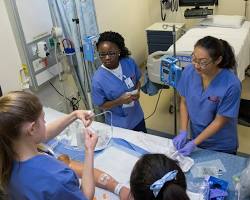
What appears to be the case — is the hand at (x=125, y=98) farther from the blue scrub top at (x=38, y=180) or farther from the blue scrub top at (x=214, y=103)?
the blue scrub top at (x=38, y=180)

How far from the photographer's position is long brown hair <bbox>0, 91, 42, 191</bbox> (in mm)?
914

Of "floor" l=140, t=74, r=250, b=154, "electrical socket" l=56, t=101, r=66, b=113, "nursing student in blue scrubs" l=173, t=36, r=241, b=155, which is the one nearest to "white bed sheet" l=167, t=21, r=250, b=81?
"floor" l=140, t=74, r=250, b=154

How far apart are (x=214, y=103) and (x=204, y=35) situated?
5.16 feet

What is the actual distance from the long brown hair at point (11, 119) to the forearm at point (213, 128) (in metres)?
1.00

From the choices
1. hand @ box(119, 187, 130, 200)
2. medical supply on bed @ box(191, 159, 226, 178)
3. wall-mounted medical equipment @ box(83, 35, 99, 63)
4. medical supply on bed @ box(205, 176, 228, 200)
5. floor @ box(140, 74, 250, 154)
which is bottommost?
floor @ box(140, 74, 250, 154)

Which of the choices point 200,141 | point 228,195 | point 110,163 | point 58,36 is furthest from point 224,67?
point 58,36

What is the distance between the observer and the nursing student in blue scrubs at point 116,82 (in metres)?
1.91

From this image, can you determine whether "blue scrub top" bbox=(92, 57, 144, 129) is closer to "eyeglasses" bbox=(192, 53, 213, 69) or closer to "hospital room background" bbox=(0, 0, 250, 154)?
"eyeglasses" bbox=(192, 53, 213, 69)

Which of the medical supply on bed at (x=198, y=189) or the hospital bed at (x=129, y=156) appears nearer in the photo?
the medical supply on bed at (x=198, y=189)

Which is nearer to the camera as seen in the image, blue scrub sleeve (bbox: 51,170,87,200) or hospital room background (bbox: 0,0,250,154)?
blue scrub sleeve (bbox: 51,170,87,200)

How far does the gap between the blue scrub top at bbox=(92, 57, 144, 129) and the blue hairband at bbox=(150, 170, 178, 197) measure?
43.0 inches

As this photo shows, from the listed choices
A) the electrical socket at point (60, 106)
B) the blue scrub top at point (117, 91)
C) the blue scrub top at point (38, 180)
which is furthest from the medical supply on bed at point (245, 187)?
the electrical socket at point (60, 106)

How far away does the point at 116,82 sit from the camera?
1961 mm

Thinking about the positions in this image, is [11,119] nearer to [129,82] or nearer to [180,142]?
[180,142]
